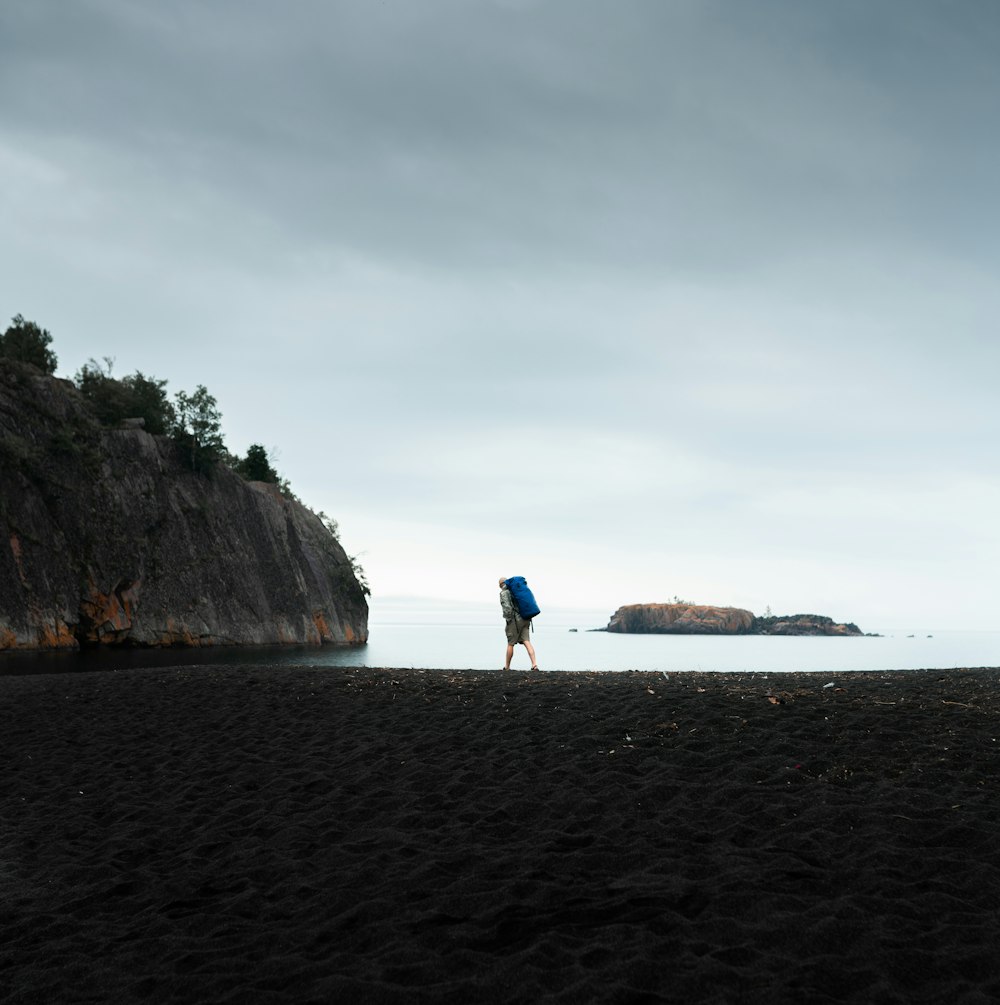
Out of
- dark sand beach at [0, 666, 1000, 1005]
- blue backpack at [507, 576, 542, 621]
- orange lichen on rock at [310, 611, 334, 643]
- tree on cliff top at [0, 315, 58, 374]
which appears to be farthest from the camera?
orange lichen on rock at [310, 611, 334, 643]

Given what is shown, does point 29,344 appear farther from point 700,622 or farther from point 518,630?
point 700,622

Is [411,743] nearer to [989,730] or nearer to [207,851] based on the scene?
[207,851]

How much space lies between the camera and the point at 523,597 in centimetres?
1936

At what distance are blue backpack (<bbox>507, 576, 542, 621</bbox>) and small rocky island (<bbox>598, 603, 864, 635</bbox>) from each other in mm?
146814

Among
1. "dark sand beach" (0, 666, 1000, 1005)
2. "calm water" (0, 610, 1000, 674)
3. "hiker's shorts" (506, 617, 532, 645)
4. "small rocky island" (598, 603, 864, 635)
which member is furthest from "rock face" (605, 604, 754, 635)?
"dark sand beach" (0, 666, 1000, 1005)

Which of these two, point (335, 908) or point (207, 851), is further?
point (207, 851)

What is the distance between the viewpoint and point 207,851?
26.0 feet

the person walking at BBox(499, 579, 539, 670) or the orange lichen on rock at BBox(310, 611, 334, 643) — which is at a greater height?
the person walking at BBox(499, 579, 539, 670)

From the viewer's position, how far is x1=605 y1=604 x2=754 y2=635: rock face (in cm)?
16012

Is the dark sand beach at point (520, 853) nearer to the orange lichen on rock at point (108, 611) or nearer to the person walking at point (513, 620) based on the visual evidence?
the person walking at point (513, 620)

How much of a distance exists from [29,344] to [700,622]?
4995 inches

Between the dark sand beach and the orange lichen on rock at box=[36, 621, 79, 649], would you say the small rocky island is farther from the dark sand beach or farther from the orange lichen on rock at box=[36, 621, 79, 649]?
the dark sand beach

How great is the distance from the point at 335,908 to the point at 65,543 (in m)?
48.7

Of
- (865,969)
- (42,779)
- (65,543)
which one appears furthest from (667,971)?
(65,543)
